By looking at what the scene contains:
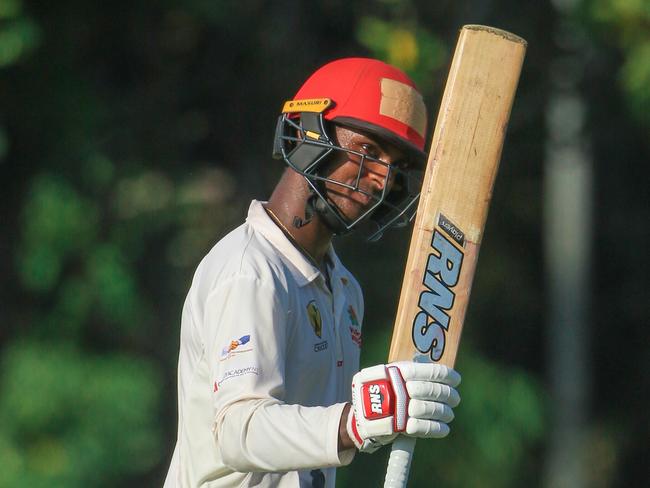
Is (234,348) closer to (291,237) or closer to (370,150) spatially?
(291,237)

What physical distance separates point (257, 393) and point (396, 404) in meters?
0.29

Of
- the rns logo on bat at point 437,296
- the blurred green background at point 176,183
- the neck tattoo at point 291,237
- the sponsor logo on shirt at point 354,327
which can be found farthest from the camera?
the blurred green background at point 176,183

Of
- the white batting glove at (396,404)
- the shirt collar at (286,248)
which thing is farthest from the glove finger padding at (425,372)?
the shirt collar at (286,248)

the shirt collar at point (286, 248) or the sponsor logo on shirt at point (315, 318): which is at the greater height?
the shirt collar at point (286, 248)

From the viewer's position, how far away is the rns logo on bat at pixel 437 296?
9.74 feet

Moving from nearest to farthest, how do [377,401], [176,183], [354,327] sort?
[377,401], [354,327], [176,183]

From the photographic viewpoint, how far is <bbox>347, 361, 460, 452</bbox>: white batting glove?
2.64 m

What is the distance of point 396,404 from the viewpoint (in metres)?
2.64

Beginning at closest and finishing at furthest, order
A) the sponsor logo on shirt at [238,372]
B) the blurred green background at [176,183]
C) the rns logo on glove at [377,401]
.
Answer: the rns logo on glove at [377,401] < the sponsor logo on shirt at [238,372] < the blurred green background at [176,183]

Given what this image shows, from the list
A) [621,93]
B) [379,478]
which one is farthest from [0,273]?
[621,93]

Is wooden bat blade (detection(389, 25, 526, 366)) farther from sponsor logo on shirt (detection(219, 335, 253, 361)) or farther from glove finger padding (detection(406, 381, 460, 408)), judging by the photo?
sponsor logo on shirt (detection(219, 335, 253, 361))

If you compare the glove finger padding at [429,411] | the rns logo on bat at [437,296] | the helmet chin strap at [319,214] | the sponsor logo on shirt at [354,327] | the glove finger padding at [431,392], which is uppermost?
the helmet chin strap at [319,214]

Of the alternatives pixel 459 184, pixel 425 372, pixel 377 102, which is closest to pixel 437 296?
pixel 459 184

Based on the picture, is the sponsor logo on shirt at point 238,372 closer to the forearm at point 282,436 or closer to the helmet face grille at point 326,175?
the forearm at point 282,436
